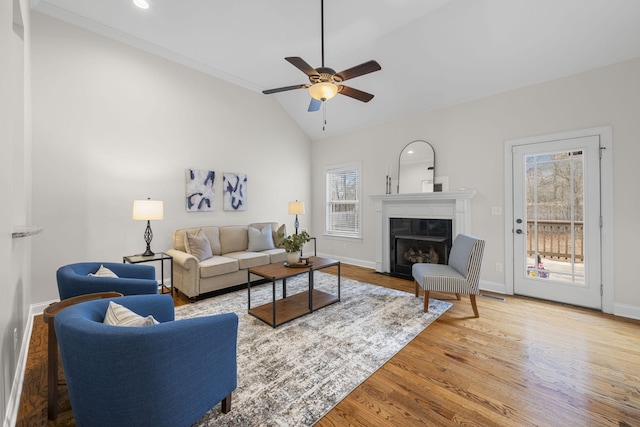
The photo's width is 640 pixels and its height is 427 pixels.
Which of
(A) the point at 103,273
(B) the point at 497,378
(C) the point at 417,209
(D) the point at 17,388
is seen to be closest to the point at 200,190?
(A) the point at 103,273

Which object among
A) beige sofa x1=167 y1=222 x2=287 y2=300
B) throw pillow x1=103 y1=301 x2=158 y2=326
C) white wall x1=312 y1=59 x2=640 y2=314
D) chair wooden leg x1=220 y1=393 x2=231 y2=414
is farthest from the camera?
beige sofa x1=167 y1=222 x2=287 y2=300

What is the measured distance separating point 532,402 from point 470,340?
2.64ft

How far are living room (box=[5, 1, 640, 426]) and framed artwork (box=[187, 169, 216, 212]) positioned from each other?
113 mm

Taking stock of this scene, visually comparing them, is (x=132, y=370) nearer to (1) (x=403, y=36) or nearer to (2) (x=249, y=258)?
(2) (x=249, y=258)

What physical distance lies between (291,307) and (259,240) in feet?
6.04

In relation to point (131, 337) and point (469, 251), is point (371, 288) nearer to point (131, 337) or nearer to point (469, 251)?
point (469, 251)

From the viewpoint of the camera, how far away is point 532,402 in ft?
5.80

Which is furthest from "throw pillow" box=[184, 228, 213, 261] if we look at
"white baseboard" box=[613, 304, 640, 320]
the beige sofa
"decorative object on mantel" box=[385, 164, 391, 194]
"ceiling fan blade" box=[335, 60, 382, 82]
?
"white baseboard" box=[613, 304, 640, 320]

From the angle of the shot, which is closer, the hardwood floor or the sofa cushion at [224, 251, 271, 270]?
the hardwood floor

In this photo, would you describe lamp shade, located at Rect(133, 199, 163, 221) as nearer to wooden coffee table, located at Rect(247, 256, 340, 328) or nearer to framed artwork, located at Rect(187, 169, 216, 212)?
framed artwork, located at Rect(187, 169, 216, 212)

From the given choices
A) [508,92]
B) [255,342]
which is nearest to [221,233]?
[255,342]

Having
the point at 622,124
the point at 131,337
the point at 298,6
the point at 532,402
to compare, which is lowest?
the point at 532,402

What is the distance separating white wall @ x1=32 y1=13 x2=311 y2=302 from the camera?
323cm

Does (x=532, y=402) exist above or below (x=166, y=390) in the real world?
below
